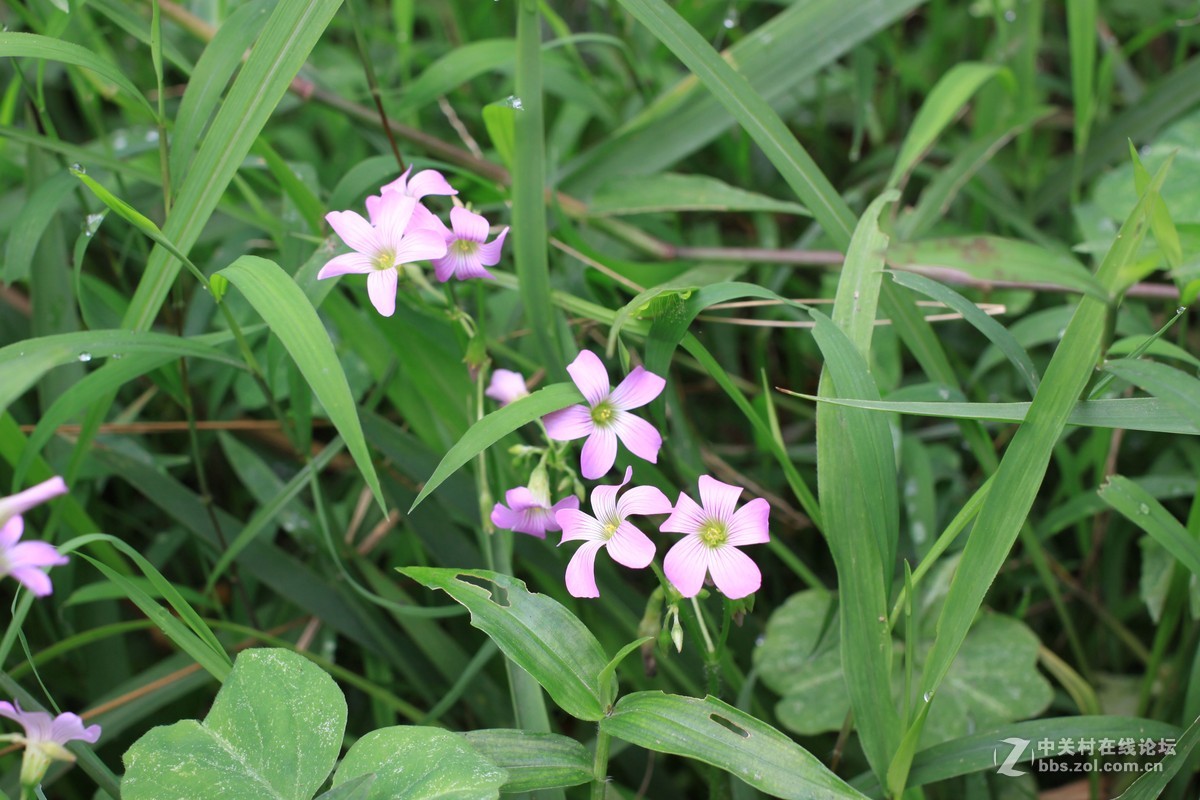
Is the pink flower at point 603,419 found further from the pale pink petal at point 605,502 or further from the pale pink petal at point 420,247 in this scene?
the pale pink petal at point 420,247

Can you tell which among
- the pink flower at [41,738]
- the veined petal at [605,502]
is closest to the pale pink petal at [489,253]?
the veined petal at [605,502]

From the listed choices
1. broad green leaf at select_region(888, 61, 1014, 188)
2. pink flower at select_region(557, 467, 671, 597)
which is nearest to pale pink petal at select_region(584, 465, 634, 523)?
pink flower at select_region(557, 467, 671, 597)

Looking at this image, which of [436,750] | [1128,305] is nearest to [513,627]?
[436,750]

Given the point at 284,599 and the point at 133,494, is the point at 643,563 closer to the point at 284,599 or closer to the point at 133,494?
the point at 284,599

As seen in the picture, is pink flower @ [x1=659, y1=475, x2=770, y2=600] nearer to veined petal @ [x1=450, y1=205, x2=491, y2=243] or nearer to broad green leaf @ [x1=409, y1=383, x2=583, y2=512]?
broad green leaf @ [x1=409, y1=383, x2=583, y2=512]

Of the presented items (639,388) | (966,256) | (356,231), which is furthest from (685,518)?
(966,256)

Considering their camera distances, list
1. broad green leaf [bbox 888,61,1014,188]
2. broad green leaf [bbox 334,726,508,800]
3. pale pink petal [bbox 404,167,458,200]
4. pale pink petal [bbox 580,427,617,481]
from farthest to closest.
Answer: broad green leaf [bbox 888,61,1014,188], pale pink petal [bbox 404,167,458,200], pale pink petal [bbox 580,427,617,481], broad green leaf [bbox 334,726,508,800]

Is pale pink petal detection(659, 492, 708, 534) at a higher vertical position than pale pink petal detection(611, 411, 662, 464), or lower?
lower
